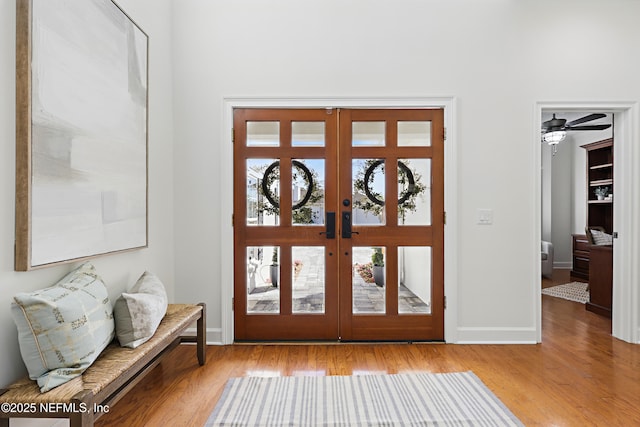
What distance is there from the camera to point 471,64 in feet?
10.2

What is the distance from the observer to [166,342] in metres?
2.18

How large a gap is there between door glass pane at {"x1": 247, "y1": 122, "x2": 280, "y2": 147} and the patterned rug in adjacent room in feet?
14.0

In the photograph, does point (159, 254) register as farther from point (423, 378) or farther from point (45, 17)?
point (423, 378)

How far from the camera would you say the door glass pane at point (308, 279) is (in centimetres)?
315

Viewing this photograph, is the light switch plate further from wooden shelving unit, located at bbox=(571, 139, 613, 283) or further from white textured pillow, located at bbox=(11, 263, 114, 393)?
wooden shelving unit, located at bbox=(571, 139, 613, 283)

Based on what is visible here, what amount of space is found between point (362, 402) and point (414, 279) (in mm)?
1293

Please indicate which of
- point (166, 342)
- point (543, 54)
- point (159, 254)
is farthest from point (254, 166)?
point (543, 54)

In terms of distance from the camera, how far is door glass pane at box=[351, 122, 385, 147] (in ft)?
10.2

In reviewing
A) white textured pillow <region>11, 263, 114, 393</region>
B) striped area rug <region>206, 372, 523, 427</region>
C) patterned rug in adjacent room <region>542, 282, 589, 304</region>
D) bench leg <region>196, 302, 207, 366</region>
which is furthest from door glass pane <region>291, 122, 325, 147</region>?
patterned rug in adjacent room <region>542, 282, 589, 304</region>

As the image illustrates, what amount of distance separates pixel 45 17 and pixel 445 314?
331 cm

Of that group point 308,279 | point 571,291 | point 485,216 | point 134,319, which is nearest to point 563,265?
point 571,291

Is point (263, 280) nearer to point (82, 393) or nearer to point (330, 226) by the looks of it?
point (330, 226)

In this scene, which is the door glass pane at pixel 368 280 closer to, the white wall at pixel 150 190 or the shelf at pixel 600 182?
the white wall at pixel 150 190

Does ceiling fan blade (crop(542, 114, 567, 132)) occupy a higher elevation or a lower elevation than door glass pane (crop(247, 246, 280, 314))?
higher
